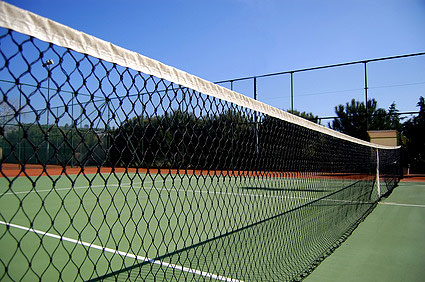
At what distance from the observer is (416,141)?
14141 millimetres

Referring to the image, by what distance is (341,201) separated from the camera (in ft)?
20.2

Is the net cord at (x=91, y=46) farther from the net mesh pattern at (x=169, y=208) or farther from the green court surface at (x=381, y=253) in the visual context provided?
the green court surface at (x=381, y=253)

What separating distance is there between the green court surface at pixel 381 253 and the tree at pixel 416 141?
9.94 m

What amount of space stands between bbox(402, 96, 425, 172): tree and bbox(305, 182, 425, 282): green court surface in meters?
9.94

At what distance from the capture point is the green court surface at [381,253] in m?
2.70

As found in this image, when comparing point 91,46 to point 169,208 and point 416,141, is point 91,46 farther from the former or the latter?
point 416,141

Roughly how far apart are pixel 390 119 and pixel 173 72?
53.6ft

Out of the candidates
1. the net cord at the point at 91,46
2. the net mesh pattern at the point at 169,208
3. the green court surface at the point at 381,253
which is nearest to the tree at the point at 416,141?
the net mesh pattern at the point at 169,208

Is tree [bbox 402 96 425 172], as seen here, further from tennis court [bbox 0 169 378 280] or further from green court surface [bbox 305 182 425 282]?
tennis court [bbox 0 169 378 280]

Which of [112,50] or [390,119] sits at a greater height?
[390,119]

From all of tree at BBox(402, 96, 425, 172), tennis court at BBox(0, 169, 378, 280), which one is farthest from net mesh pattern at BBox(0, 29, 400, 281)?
tree at BBox(402, 96, 425, 172)

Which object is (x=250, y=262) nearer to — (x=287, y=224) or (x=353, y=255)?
(x=353, y=255)

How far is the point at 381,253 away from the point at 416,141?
43.0 feet

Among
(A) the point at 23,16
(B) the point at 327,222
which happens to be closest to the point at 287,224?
(B) the point at 327,222
